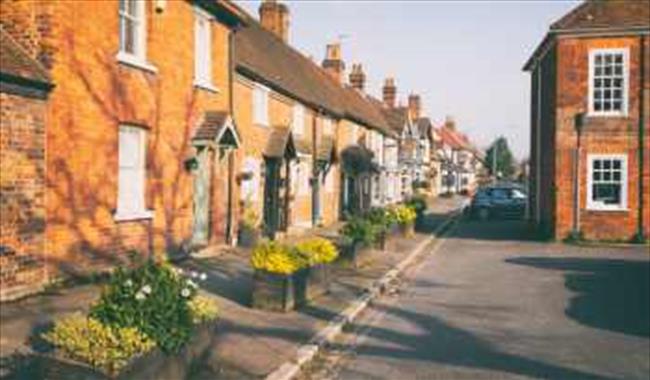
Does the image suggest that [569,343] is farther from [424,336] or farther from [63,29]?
[63,29]

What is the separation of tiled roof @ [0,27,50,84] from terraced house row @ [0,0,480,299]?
0.10 feet

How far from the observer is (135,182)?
1579cm

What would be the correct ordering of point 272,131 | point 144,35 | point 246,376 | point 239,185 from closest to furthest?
point 246,376 → point 144,35 → point 239,185 → point 272,131

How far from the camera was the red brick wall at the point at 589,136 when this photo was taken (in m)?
25.9

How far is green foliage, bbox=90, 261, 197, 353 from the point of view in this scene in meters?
7.18

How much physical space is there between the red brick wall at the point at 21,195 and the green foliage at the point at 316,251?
4.13 metres

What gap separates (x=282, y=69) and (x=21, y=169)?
1926 cm

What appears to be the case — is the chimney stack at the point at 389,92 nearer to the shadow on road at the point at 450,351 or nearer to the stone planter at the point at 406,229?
the stone planter at the point at 406,229

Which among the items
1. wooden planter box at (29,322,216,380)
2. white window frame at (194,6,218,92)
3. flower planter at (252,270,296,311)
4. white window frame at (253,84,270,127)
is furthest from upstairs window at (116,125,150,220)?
white window frame at (253,84,270,127)

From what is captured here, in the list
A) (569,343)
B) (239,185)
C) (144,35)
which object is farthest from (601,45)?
(569,343)

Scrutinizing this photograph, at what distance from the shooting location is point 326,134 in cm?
3556

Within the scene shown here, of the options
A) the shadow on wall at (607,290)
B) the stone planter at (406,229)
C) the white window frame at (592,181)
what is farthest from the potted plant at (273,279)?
the white window frame at (592,181)

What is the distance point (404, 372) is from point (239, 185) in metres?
14.2

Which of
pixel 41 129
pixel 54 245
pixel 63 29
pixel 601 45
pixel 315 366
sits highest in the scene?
pixel 601 45
